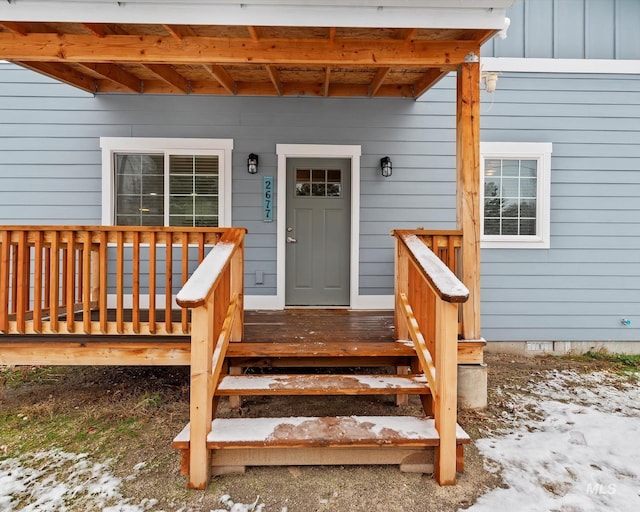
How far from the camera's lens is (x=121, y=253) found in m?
2.88

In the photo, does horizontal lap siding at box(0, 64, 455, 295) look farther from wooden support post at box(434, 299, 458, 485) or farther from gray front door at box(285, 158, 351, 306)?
wooden support post at box(434, 299, 458, 485)

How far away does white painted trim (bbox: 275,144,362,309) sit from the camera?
4.56 metres

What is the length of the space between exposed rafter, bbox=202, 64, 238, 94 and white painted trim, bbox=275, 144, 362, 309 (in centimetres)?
79

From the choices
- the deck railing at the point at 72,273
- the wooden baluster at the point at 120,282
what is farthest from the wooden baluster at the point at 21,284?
the wooden baluster at the point at 120,282

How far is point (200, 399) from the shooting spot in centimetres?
214

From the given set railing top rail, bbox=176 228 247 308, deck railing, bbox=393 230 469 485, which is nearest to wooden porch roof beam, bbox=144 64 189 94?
railing top rail, bbox=176 228 247 308

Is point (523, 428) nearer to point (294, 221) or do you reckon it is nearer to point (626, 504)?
point (626, 504)

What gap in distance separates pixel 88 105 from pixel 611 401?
6042mm

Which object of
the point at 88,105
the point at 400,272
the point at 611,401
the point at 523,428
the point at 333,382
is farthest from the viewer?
the point at 88,105

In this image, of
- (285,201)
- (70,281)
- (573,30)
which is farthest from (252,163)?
(573,30)

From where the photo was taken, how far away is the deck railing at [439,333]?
7.12ft

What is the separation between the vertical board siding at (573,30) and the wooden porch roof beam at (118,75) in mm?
3982

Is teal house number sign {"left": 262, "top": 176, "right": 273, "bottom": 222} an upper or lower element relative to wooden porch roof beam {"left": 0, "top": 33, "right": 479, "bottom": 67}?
lower

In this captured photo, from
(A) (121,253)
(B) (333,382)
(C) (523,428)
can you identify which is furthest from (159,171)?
(C) (523,428)
